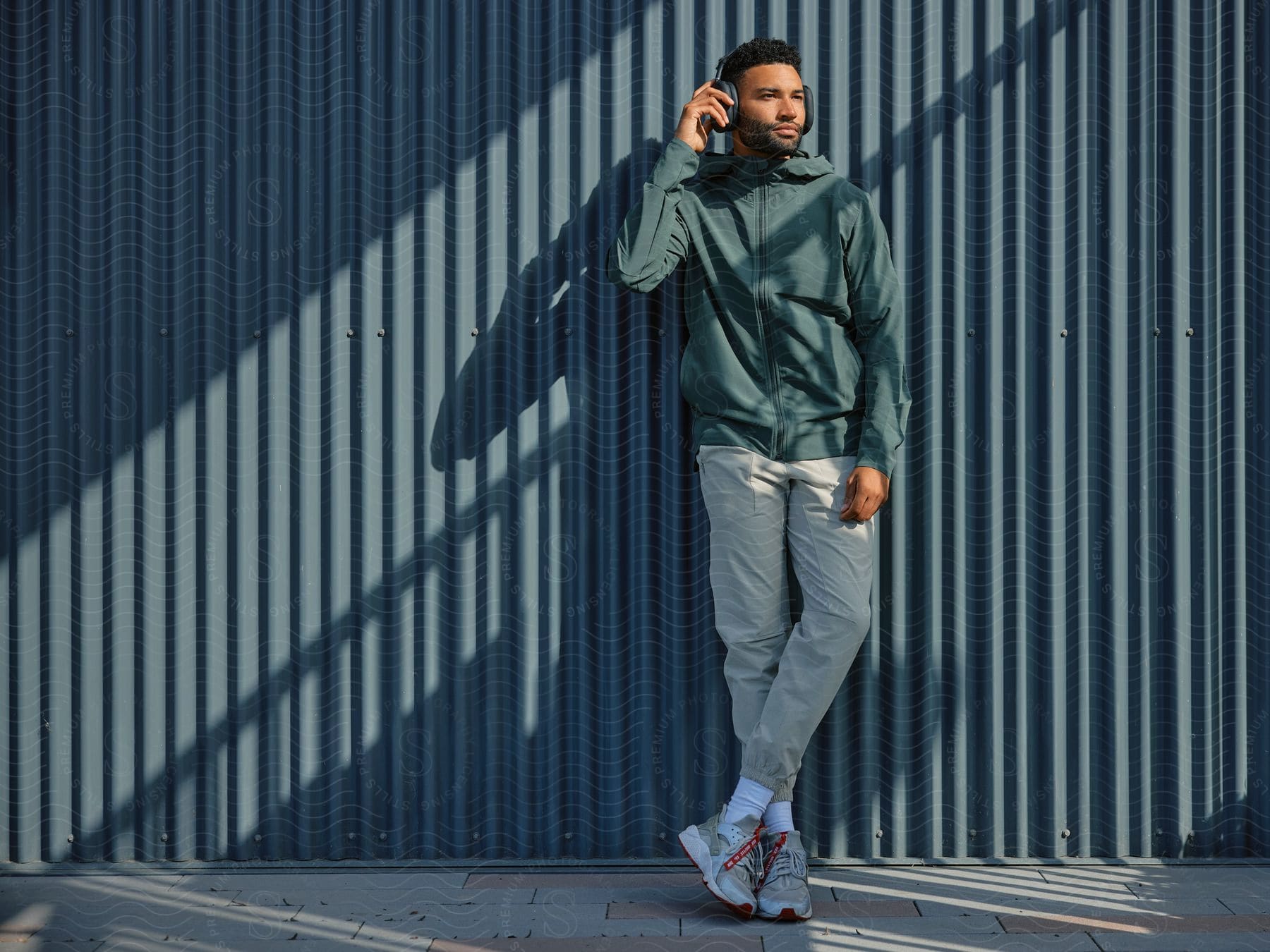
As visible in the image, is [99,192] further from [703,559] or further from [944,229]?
[944,229]

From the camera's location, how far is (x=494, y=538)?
310cm

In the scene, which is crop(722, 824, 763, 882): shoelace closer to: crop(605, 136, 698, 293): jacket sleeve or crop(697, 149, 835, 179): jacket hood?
crop(605, 136, 698, 293): jacket sleeve

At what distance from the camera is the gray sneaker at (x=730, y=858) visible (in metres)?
2.68

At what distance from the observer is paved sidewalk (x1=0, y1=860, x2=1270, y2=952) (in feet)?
8.42

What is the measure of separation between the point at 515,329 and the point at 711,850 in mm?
1381

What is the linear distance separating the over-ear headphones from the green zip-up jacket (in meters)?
0.08

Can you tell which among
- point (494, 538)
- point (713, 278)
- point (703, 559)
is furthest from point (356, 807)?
point (713, 278)

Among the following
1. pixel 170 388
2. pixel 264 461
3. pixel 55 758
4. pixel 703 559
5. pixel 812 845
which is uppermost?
pixel 170 388

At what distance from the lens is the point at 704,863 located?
2.73 m

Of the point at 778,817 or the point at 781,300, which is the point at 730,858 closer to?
the point at 778,817

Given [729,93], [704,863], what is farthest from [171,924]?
[729,93]

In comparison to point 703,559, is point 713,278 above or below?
above

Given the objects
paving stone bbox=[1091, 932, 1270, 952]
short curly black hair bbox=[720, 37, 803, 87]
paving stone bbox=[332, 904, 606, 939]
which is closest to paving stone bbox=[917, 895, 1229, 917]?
paving stone bbox=[1091, 932, 1270, 952]

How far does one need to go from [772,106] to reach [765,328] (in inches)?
20.8
